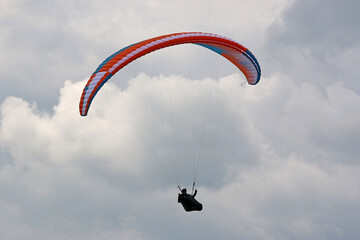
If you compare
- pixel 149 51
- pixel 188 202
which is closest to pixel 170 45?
pixel 149 51

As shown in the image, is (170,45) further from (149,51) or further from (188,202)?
(188,202)

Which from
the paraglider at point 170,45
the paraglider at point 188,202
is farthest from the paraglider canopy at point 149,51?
the paraglider at point 188,202

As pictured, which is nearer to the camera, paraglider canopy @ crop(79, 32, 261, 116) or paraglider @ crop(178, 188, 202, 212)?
paraglider canopy @ crop(79, 32, 261, 116)

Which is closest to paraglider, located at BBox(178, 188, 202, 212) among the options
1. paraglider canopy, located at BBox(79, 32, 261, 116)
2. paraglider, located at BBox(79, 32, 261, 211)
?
paraglider, located at BBox(79, 32, 261, 211)

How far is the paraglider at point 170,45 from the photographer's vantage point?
2914cm

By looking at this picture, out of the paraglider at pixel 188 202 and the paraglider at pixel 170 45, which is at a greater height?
the paraglider at pixel 170 45

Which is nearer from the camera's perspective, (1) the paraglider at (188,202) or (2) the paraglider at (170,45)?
(2) the paraglider at (170,45)

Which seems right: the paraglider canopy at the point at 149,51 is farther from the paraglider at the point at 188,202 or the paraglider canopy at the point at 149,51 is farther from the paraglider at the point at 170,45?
the paraglider at the point at 188,202

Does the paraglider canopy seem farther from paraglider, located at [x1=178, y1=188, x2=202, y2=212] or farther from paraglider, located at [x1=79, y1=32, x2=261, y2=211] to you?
paraglider, located at [x1=178, y1=188, x2=202, y2=212]

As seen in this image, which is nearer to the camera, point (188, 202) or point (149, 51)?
point (149, 51)

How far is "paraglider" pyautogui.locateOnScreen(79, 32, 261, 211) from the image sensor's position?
29.1m

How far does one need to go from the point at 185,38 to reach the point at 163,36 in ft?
4.05

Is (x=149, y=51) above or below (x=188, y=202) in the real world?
above

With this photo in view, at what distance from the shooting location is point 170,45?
102 ft
